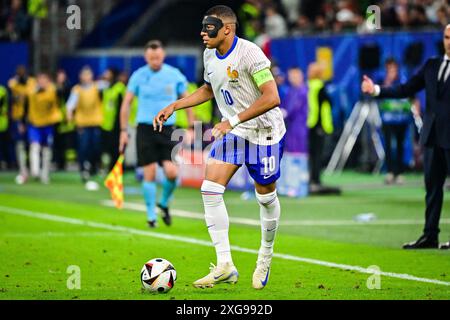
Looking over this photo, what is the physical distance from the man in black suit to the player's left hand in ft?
11.5

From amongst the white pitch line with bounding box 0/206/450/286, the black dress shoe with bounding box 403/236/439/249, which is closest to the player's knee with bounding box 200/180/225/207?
the white pitch line with bounding box 0/206/450/286

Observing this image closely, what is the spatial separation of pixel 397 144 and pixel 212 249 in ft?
44.1

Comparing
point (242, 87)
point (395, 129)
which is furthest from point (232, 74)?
point (395, 129)

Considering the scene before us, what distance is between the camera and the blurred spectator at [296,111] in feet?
76.0

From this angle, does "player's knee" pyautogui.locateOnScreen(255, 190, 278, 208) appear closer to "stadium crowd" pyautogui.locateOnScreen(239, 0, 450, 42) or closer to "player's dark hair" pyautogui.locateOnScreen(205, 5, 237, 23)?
"player's dark hair" pyautogui.locateOnScreen(205, 5, 237, 23)

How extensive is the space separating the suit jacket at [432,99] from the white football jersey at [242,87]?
10.3 feet

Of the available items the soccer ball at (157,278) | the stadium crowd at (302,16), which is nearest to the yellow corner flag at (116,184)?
the soccer ball at (157,278)

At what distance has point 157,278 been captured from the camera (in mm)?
10320

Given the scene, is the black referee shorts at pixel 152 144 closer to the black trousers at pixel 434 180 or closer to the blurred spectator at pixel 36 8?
the black trousers at pixel 434 180

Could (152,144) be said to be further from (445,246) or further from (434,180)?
(445,246)

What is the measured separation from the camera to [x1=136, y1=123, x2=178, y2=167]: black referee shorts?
1652 cm

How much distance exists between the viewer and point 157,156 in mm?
16594

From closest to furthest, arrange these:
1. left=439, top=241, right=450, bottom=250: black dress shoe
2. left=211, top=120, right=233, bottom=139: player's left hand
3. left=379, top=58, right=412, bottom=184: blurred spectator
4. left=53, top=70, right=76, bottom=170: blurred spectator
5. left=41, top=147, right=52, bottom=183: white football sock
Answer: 1. left=211, top=120, right=233, bottom=139: player's left hand
2. left=439, top=241, right=450, bottom=250: black dress shoe
3. left=379, top=58, right=412, bottom=184: blurred spectator
4. left=41, top=147, right=52, bottom=183: white football sock
5. left=53, top=70, right=76, bottom=170: blurred spectator

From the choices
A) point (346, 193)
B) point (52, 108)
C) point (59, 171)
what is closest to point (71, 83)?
point (59, 171)
